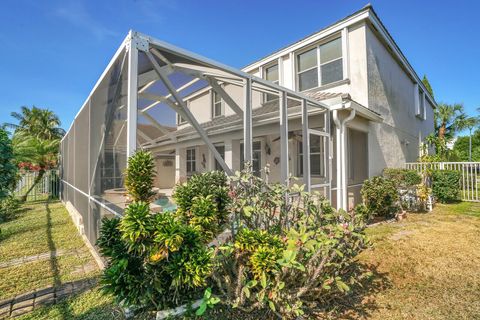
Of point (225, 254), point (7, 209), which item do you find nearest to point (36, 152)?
point (7, 209)

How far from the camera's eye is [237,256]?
2523 millimetres

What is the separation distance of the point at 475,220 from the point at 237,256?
337 inches

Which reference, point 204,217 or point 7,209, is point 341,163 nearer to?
point 204,217

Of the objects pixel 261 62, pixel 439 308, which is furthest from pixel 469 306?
pixel 261 62

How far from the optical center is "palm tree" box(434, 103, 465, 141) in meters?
25.1

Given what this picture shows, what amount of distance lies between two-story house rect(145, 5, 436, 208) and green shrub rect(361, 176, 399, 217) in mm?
652

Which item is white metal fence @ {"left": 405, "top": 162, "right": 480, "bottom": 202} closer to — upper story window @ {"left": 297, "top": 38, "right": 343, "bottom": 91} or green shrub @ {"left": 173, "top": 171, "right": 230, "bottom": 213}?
upper story window @ {"left": 297, "top": 38, "right": 343, "bottom": 91}

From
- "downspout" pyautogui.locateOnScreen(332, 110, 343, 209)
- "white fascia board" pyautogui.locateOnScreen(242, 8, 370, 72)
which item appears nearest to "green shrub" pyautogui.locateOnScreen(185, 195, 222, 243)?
"downspout" pyautogui.locateOnScreen(332, 110, 343, 209)

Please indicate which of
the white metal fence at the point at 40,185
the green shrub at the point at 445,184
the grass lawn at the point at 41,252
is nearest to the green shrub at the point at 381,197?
the green shrub at the point at 445,184

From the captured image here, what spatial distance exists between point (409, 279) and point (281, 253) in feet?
8.79

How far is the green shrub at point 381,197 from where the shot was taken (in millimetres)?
7238

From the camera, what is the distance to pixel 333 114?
7.47m

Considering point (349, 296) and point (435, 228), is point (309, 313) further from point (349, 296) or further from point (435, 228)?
point (435, 228)

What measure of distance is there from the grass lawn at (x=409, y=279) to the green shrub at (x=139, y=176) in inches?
57.4
